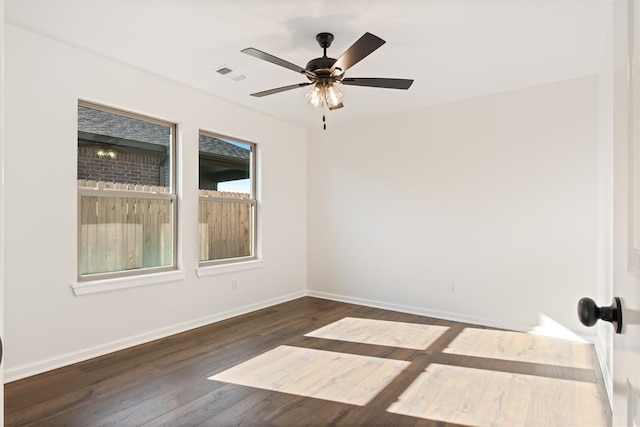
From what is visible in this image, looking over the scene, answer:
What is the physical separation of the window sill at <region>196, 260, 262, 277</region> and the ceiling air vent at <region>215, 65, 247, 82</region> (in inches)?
84.4

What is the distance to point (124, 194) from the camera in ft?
11.8

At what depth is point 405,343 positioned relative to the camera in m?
3.58

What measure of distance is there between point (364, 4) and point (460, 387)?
9.23 feet

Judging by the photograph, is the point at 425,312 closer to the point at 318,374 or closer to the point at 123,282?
the point at 318,374

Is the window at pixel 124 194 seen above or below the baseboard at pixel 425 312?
above

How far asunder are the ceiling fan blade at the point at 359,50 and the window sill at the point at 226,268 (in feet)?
8.85

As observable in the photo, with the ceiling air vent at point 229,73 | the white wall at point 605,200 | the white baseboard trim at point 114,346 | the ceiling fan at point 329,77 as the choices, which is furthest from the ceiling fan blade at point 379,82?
the white baseboard trim at point 114,346

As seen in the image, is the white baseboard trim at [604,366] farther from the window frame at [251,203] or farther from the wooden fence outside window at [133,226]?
the wooden fence outside window at [133,226]

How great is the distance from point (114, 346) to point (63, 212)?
1301 mm

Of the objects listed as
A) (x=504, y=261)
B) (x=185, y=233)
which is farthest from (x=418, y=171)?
(x=185, y=233)

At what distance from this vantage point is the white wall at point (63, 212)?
277 cm

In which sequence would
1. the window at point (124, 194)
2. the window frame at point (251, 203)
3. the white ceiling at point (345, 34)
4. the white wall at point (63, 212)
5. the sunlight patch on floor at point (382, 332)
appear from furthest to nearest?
the window frame at point (251, 203), the sunlight patch on floor at point (382, 332), the window at point (124, 194), the white wall at point (63, 212), the white ceiling at point (345, 34)

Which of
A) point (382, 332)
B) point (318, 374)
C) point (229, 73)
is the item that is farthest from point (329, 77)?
point (382, 332)

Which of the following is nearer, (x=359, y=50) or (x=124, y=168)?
(x=359, y=50)
